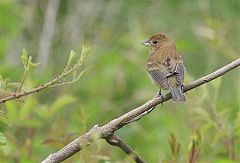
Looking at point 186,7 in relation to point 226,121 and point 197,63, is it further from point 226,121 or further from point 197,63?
point 226,121

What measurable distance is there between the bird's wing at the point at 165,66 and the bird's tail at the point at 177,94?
265mm

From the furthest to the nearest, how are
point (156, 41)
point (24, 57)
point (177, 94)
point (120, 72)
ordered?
point (120, 72)
point (156, 41)
point (177, 94)
point (24, 57)

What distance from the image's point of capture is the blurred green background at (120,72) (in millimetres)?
4266

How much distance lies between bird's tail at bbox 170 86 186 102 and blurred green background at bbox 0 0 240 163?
64 mm

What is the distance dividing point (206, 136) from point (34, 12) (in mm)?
4771

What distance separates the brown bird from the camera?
4.81m

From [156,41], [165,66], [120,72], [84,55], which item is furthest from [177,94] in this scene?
[120,72]

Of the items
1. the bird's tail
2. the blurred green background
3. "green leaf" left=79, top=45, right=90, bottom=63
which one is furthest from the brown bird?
"green leaf" left=79, top=45, right=90, bottom=63

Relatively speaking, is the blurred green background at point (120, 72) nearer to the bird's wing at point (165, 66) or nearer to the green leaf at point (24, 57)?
the bird's wing at point (165, 66)

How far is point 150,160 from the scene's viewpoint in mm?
4648

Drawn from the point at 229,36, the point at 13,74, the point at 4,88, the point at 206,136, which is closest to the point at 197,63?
the point at 229,36

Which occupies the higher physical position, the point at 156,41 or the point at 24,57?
the point at 24,57

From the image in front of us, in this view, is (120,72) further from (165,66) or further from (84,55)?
(84,55)

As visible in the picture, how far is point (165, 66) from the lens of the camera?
5664 mm
